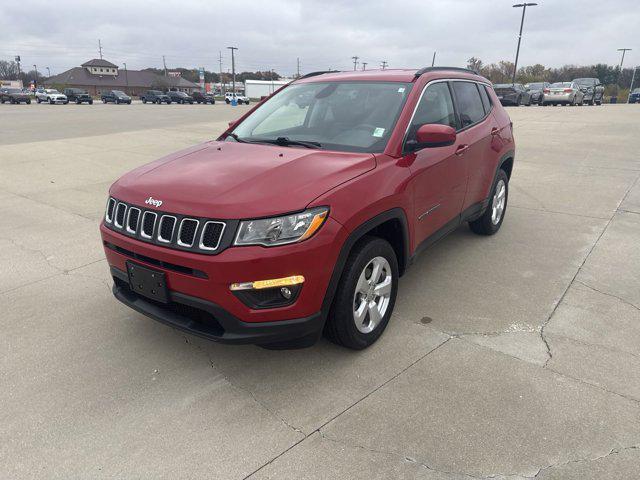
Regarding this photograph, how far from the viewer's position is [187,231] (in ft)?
8.36

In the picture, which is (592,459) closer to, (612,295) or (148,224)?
(612,295)

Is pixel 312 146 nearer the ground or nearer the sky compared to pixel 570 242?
nearer the sky

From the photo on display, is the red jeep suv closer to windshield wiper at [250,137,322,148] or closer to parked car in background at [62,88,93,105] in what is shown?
windshield wiper at [250,137,322,148]

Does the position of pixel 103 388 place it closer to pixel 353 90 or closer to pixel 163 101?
pixel 353 90

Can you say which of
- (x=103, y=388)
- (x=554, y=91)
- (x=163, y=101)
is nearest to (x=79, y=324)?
(x=103, y=388)

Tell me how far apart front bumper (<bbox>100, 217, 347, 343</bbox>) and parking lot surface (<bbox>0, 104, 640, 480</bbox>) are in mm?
476

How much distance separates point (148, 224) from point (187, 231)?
1.06ft

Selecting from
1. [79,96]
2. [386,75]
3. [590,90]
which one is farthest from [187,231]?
[79,96]

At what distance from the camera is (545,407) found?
8.66 ft

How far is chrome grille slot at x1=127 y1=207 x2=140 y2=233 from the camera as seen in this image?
2.78 meters

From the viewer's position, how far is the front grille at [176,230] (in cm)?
248

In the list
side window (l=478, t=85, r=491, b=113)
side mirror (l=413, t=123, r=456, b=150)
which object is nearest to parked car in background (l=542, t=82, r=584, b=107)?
side window (l=478, t=85, r=491, b=113)

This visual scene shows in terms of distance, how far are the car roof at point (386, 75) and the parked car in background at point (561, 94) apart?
1130 inches

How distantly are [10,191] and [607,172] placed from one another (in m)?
10.6
